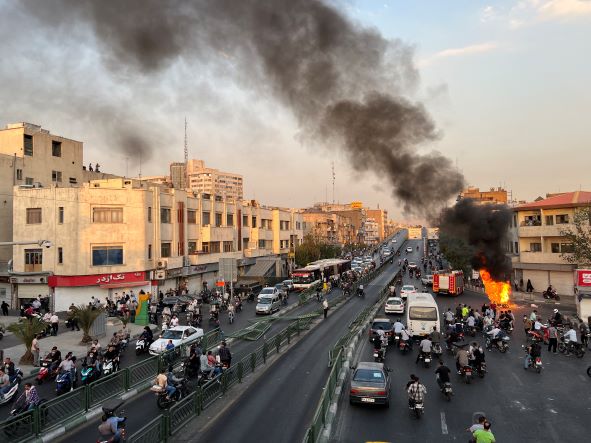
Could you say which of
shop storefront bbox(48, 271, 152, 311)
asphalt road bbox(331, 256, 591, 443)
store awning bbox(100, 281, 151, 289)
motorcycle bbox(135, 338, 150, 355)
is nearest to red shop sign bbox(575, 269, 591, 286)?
asphalt road bbox(331, 256, 591, 443)

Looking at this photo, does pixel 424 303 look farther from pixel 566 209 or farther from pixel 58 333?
pixel 566 209

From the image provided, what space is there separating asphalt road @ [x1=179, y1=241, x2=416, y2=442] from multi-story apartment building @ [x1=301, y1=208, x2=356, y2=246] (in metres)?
72.1

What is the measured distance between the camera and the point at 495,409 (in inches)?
629

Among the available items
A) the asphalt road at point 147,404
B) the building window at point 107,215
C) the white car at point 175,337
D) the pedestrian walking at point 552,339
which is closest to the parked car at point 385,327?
the asphalt road at point 147,404

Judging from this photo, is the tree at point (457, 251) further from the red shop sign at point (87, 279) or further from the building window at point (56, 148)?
the building window at point (56, 148)

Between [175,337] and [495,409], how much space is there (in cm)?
1582

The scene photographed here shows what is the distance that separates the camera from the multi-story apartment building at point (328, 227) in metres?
112

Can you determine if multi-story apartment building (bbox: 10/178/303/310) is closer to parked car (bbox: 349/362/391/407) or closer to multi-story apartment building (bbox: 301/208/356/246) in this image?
parked car (bbox: 349/362/391/407)

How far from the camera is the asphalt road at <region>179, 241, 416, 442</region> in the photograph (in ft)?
45.6

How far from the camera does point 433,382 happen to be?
755 inches

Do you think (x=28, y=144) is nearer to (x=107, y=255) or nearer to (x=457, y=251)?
(x=107, y=255)

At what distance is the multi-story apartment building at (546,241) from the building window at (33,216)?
51783 millimetres

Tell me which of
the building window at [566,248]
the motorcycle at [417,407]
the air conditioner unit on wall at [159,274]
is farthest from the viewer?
the building window at [566,248]

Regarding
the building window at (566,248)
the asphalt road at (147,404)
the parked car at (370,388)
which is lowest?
the asphalt road at (147,404)
